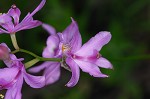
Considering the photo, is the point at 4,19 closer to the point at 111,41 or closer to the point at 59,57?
the point at 59,57

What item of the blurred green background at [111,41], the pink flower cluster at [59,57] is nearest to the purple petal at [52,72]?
the pink flower cluster at [59,57]

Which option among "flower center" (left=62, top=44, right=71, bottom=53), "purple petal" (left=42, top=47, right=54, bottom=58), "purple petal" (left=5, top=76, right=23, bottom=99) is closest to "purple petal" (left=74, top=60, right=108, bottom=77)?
"flower center" (left=62, top=44, right=71, bottom=53)

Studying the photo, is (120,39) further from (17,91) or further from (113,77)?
(17,91)

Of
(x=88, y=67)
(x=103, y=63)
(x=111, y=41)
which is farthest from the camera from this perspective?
(x=111, y=41)

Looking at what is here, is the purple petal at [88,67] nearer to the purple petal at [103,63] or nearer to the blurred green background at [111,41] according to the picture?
the purple petal at [103,63]

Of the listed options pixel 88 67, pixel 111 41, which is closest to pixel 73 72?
pixel 88 67

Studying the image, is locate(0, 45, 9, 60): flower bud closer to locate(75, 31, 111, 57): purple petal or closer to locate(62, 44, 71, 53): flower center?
locate(62, 44, 71, 53): flower center
